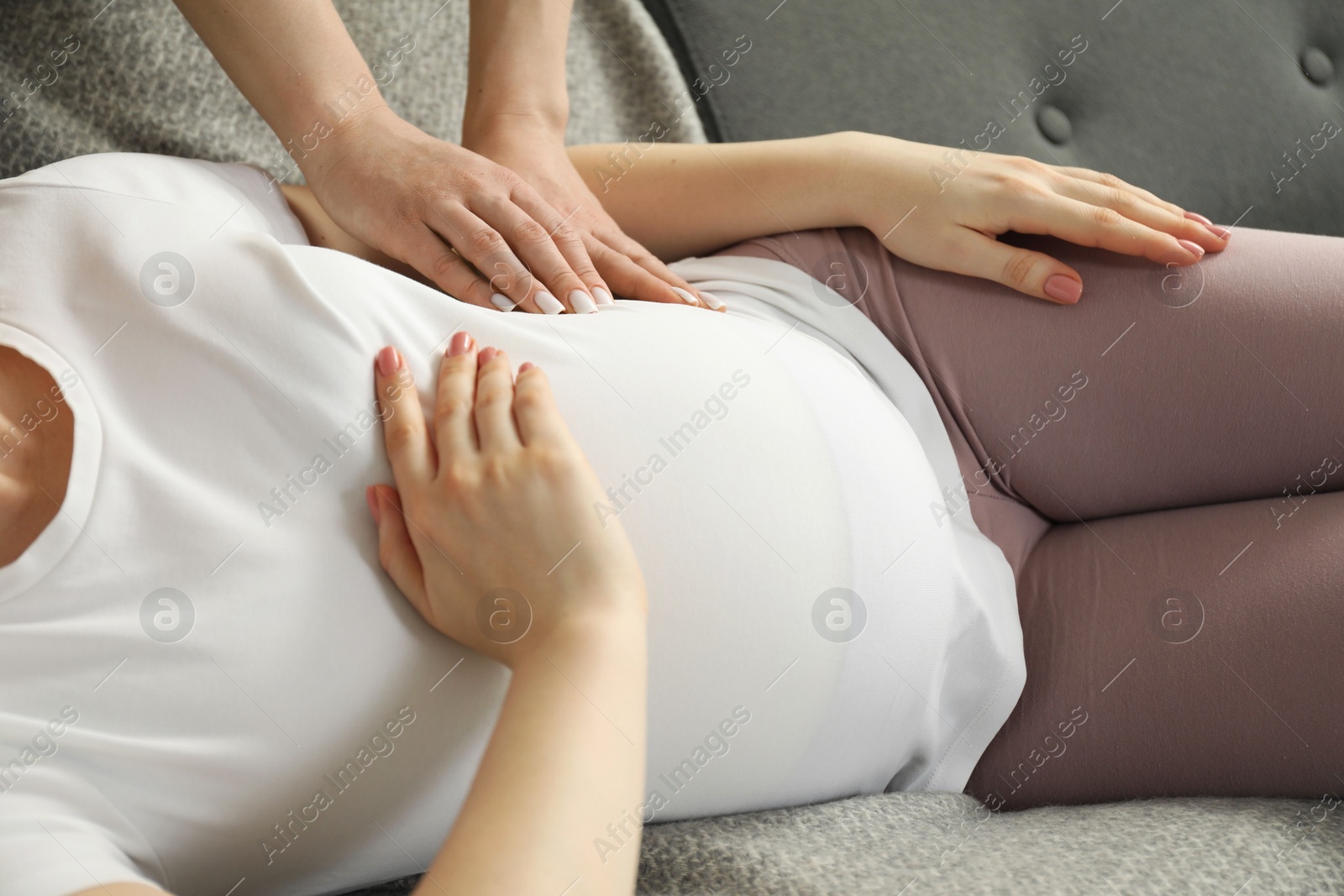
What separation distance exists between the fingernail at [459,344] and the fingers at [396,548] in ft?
0.29

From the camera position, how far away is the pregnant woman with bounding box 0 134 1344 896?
0.44 meters

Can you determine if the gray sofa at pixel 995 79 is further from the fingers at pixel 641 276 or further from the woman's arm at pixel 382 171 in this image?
the fingers at pixel 641 276

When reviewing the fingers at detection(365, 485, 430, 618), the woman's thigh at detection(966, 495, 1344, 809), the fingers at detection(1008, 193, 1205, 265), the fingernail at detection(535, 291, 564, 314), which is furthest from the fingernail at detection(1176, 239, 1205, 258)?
the fingers at detection(365, 485, 430, 618)

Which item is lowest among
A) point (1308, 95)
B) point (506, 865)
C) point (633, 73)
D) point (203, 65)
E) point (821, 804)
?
point (1308, 95)

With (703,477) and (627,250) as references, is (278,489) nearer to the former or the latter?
(703,477)

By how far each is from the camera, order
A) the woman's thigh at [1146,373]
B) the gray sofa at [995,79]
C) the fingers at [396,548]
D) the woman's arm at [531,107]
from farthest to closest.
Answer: the gray sofa at [995,79]
the woman's arm at [531,107]
the woman's thigh at [1146,373]
the fingers at [396,548]

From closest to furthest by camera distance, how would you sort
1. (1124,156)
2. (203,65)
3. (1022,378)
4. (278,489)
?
1. (278,489)
2. (1022,378)
3. (203,65)
4. (1124,156)

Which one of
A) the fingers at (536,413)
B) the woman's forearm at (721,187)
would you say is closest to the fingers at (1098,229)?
the woman's forearm at (721,187)

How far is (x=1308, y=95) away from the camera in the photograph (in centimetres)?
107

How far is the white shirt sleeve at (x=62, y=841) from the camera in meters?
0.37

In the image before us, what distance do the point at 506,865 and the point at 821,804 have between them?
267 millimetres

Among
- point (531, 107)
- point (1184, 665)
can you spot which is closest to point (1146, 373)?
point (1184, 665)

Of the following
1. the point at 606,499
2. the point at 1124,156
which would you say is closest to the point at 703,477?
the point at 606,499

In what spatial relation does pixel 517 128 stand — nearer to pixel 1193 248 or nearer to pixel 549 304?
pixel 549 304
